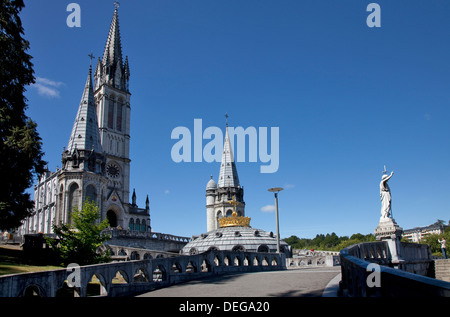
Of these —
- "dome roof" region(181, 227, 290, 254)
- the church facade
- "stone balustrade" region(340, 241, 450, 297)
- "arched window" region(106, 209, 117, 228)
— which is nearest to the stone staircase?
"dome roof" region(181, 227, 290, 254)

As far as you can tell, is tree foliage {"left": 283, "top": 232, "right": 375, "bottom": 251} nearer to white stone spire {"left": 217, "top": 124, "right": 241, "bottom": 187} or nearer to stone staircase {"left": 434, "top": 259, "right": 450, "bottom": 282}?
white stone spire {"left": 217, "top": 124, "right": 241, "bottom": 187}

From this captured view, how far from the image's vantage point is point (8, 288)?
29.6ft

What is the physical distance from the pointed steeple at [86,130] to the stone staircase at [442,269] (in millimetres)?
43322

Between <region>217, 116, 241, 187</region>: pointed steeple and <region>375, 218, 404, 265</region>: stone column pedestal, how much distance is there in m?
57.8

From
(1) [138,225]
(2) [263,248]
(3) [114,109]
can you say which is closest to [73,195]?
(1) [138,225]

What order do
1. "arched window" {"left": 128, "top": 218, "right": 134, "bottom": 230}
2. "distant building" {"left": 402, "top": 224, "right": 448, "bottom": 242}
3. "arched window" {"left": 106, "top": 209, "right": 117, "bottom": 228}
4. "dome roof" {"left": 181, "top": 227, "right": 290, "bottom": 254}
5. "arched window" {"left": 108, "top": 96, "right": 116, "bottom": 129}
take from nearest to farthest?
"dome roof" {"left": 181, "top": 227, "right": 290, "bottom": 254} → "arched window" {"left": 106, "top": 209, "right": 117, "bottom": 228} → "arched window" {"left": 128, "top": 218, "right": 134, "bottom": 230} → "arched window" {"left": 108, "top": 96, "right": 116, "bottom": 129} → "distant building" {"left": 402, "top": 224, "right": 448, "bottom": 242}

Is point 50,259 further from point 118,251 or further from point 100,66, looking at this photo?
point 100,66

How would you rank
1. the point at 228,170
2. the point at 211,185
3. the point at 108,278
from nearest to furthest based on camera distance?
the point at 108,278 → the point at 228,170 → the point at 211,185

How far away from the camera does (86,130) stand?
53312 millimetres

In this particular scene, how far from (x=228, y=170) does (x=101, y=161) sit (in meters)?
36.2

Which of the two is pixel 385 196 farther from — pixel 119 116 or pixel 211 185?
pixel 119 116

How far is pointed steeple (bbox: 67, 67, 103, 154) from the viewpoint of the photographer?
52.2 meters
